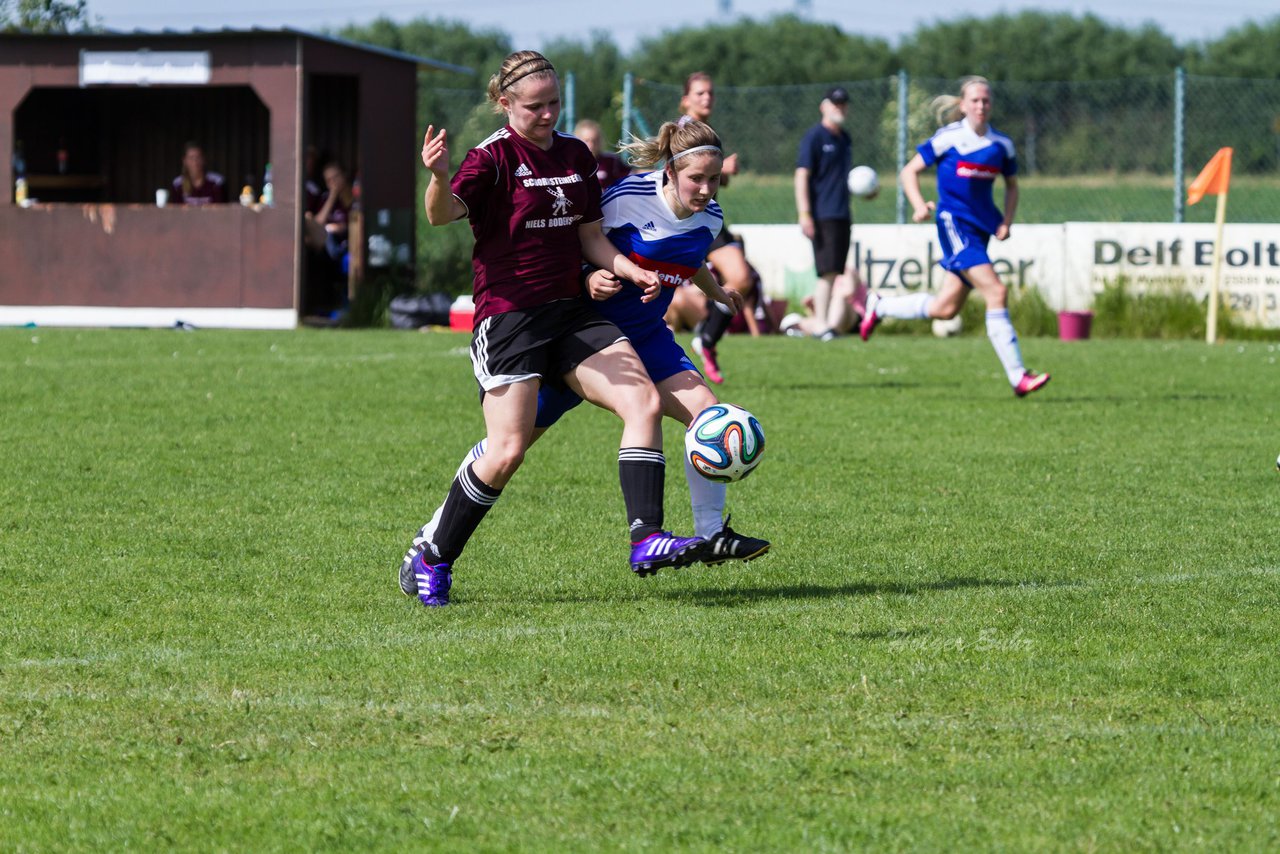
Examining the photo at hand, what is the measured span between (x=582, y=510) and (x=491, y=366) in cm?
194

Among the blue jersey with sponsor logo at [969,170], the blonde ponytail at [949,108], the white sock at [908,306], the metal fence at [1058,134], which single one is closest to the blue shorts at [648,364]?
the blue jersey with sponsor logo at [969,170]

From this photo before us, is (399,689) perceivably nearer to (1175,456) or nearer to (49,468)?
(49,468)

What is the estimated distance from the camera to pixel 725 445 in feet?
19.4

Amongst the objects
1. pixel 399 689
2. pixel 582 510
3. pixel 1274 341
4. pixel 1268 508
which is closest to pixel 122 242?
pixel 1274 341

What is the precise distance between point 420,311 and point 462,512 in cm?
1429

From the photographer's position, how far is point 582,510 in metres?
7.78

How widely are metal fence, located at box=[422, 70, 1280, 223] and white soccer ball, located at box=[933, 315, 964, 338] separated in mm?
1756

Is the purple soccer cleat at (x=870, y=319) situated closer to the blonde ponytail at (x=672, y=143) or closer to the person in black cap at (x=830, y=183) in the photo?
the person in black cap at (x=830, y=183)

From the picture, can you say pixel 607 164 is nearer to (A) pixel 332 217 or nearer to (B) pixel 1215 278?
(B) pixel 1215 278

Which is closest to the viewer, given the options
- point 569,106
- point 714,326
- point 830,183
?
point 714,326

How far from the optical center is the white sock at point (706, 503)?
20.3 feet

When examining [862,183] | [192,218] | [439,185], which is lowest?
[439,185]

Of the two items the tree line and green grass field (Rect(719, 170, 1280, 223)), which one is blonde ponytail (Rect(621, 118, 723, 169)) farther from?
the tree line

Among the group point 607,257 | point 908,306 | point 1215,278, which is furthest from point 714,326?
point 607,257
